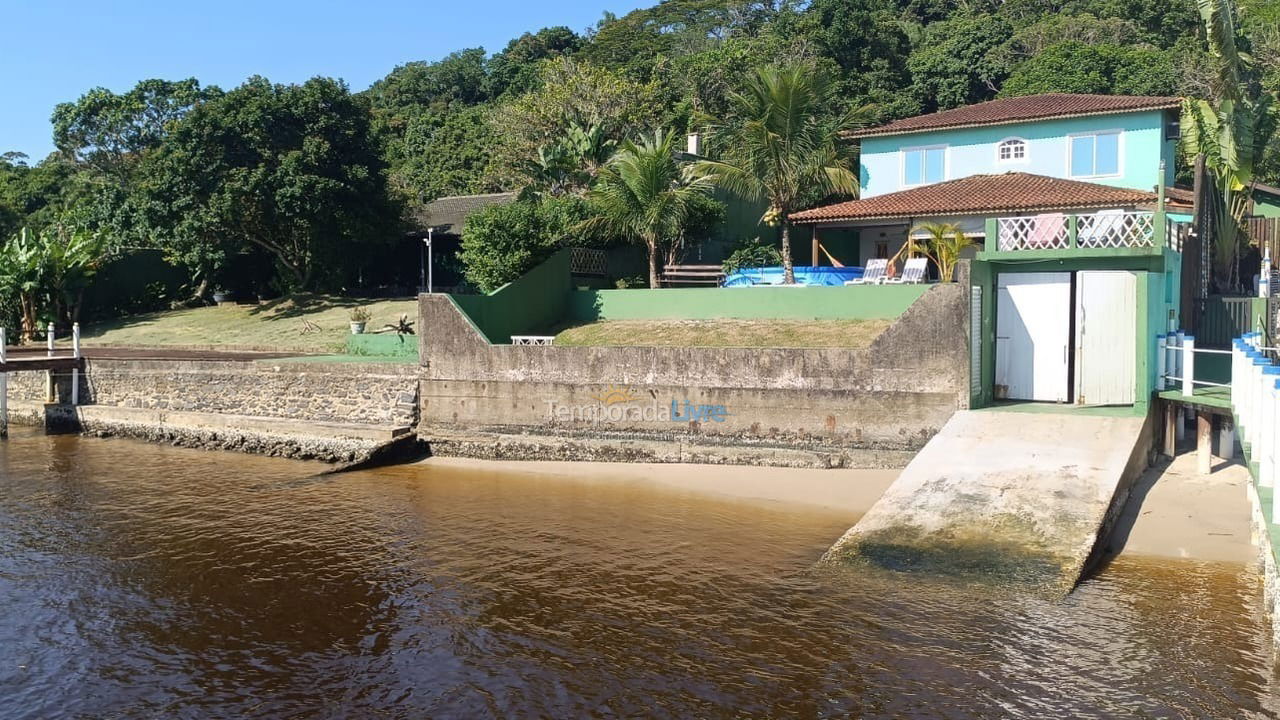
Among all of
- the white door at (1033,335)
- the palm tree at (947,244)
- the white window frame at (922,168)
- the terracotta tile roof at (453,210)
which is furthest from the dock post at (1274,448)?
the terracotta tile roof at (453,210)

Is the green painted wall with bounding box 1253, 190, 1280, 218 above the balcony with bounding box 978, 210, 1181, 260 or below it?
above

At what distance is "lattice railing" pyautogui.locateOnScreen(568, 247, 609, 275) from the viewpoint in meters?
25.2

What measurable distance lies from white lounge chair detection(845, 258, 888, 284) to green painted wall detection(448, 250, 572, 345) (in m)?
6.95

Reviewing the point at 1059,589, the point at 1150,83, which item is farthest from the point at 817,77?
the point at 1150,83

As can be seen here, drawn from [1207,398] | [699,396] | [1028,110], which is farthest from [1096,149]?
[699,396]

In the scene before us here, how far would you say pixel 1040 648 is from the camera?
29.8 ft

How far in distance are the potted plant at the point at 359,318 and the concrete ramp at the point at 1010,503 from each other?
56.2ft

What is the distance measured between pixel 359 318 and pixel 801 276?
1275 cm

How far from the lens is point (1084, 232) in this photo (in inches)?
620

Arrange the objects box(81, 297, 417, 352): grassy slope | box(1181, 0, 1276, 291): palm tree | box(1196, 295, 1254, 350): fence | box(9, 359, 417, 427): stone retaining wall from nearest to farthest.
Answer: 1. box(1196, 295, 1254, 350): fence
2. box(1181, 0, 1276, 291): palm tree
3. box(9, 359, 417, 427): stone retaining wall
4. box(81, 297, 417, 352): grassy slope

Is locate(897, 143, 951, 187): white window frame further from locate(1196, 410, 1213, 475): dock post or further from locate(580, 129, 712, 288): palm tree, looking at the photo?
locate(1196, 410, 1213, 475): dock post

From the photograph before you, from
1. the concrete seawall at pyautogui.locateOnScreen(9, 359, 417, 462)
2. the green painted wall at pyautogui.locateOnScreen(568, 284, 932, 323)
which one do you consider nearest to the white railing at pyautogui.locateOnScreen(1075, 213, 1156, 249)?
the green painted wall at pyautogui.locateOnScreen(568, 284, 932, 323)

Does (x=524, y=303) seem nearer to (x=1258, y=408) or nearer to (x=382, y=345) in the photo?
(x=382, y=345)

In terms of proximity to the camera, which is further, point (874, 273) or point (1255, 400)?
point (874, 273)
